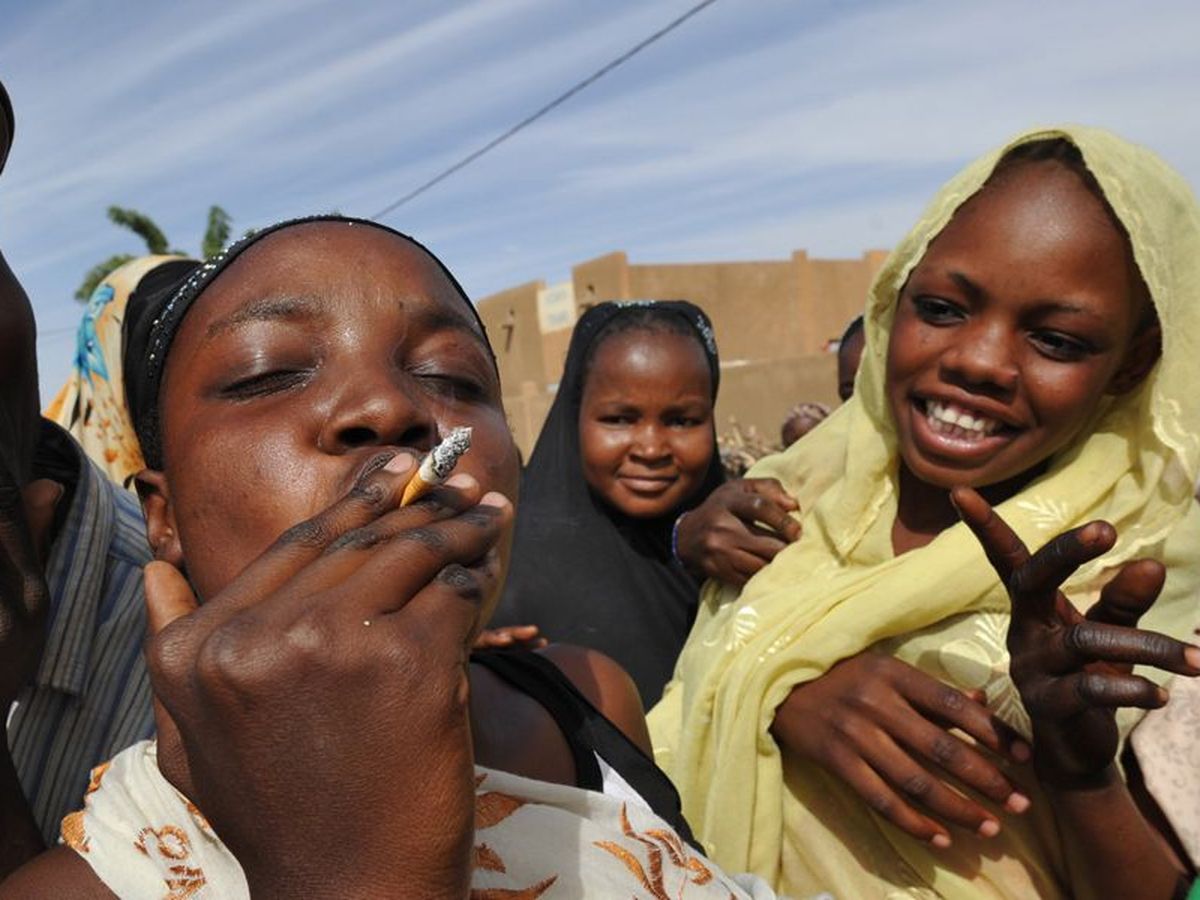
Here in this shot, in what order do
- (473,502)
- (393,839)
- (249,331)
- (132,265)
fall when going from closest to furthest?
(393,839) < (473,502) < (249,331) < (132,265)

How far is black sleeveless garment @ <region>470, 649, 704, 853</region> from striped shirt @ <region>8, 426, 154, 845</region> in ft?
1.84

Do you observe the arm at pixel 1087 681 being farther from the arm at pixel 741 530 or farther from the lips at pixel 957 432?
the arm at pixel 741 530

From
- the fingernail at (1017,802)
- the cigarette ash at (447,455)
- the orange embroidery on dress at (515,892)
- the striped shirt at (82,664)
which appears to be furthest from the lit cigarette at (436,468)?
the fingernail at (1017,802)

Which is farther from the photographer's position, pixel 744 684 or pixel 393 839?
pixel 744 684

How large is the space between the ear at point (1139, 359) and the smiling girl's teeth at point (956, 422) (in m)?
0.27

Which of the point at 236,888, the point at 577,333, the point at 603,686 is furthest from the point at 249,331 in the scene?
the point at 577,333

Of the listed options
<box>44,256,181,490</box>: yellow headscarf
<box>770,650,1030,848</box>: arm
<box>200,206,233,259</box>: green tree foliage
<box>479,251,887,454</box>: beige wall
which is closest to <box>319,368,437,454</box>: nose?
<box>770,650,1030,848</box>: arm

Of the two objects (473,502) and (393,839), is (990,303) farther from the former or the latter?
(393,839)

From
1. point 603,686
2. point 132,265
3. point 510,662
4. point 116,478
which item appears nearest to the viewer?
point 510,662

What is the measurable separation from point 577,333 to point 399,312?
7.87 feet

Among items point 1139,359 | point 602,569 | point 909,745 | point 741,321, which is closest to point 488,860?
point 909,745

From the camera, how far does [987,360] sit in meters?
1.79

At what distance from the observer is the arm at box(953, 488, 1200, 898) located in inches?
50.2

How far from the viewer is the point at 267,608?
2.64 feet
